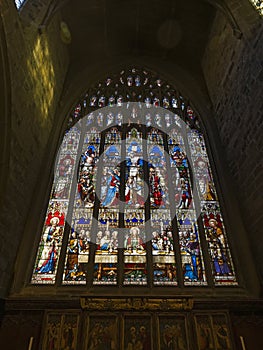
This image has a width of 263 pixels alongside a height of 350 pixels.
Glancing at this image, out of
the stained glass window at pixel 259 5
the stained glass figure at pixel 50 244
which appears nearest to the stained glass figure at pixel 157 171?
the stained glass figure at pixel 50 244

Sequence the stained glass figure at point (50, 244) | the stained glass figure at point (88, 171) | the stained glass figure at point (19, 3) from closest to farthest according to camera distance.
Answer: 1. the stained glass figure at point (50, 244)
2. the stained glass figure at point (19, 3)
3. the stained glass figure at point (88, 171)

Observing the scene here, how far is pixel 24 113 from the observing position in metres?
5.65

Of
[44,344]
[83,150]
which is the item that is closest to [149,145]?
[83,150]

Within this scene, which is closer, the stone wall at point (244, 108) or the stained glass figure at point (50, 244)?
the stained glass figure at point (50, 244)

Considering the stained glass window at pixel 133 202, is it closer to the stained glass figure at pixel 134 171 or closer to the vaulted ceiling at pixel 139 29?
the stained glass figure at pixel 134 171

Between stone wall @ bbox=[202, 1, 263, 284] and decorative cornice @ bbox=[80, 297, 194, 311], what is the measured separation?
1810 millimetres

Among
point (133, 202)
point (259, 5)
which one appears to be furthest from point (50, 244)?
point (259, 5)

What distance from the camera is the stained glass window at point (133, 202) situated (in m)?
5.51

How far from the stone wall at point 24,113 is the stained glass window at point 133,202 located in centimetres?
67

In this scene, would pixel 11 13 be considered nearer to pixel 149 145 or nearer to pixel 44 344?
pixel 149 145

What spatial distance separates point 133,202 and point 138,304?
2.43 meters

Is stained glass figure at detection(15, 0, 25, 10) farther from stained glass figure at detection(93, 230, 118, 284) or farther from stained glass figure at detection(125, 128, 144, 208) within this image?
stained glass figure at detection(93, 230, 118, 284)

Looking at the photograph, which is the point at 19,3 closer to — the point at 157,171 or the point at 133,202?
the point at 157,171

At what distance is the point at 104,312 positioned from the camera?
184 inches
